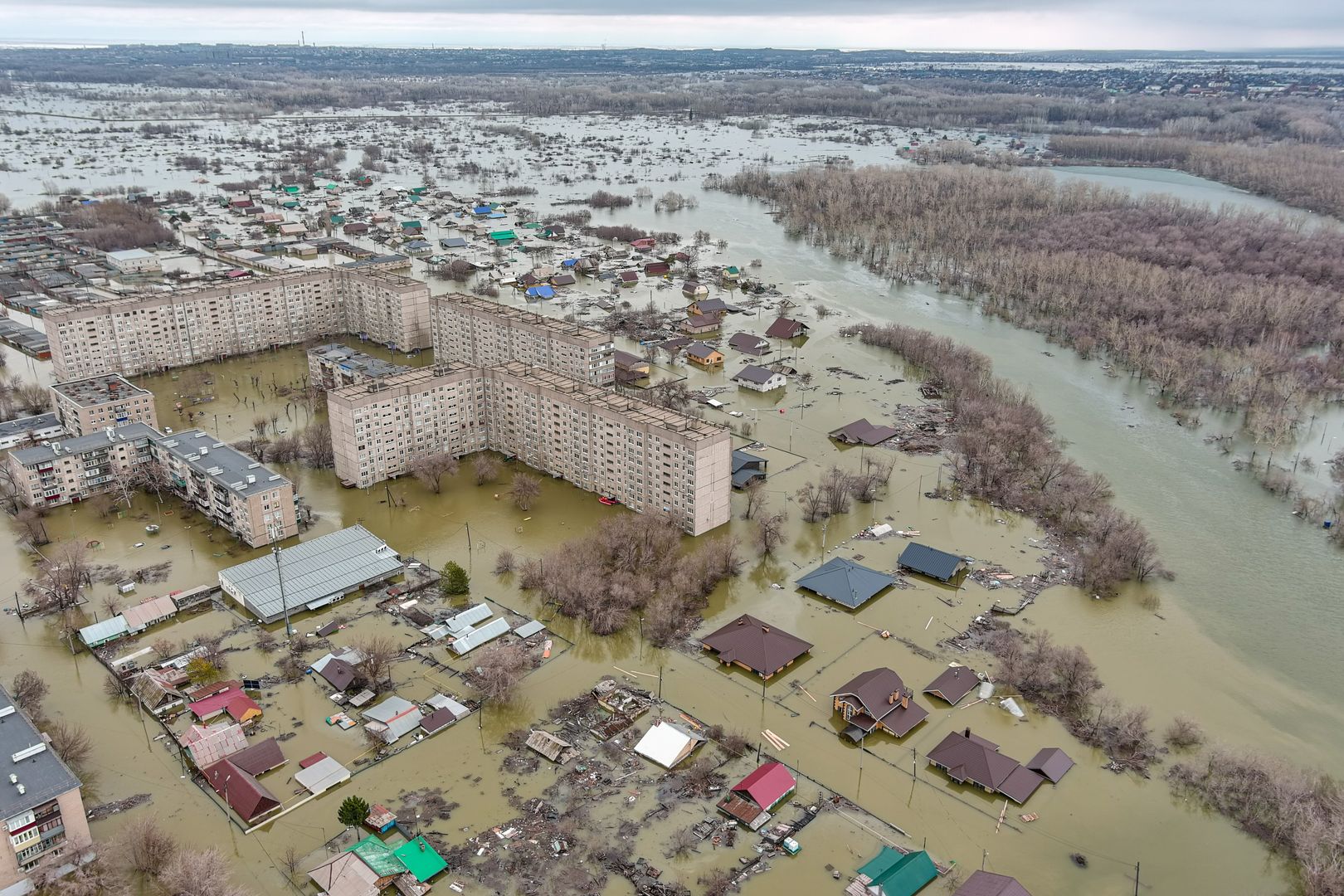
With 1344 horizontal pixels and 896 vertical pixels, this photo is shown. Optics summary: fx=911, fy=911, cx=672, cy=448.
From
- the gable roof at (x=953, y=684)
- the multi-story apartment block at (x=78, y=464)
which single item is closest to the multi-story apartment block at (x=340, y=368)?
the multi-story apartment block at (x=78, y=464)

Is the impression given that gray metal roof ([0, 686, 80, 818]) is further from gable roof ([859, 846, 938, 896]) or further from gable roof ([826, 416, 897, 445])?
gable roof ([826, 416, 897, 445])

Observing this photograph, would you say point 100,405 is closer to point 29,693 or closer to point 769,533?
point 29,693

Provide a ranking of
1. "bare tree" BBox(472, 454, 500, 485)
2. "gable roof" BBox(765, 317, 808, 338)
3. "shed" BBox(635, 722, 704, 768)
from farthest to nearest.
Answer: "gable roof" BBox(765, 317, 808, 338)
"bare tree" BBox(472, 454, 500, 485)
"shed" BBox(635, 722, 704, 768)

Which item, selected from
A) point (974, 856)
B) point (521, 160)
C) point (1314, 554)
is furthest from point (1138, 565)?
point (521, 160)

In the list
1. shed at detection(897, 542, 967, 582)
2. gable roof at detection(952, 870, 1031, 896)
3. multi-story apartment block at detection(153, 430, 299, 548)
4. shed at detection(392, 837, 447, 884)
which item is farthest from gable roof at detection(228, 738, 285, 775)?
shed at detection(897, 542, 967, 582)

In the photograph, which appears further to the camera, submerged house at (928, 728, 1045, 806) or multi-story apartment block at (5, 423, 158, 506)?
multi-story apartment block at (5, 423, 158, 506)

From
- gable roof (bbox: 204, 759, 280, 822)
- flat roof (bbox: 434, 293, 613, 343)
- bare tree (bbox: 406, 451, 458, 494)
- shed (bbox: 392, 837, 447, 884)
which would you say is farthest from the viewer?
flat roof (bbox: 434, 293, 613, 343)
